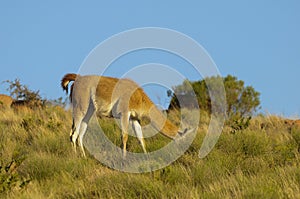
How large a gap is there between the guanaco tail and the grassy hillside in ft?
1.63

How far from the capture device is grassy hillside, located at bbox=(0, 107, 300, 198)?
803 cm

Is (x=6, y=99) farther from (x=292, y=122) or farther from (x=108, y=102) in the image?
(x=292, y=122)

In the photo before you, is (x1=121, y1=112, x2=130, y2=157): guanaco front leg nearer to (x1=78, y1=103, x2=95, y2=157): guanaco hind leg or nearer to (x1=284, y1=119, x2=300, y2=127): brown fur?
(x1=78, y1=103, x2=95, y2=157): guanaco hind leg

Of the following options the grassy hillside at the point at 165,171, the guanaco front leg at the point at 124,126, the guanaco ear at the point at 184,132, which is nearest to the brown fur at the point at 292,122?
the grassy hillside at the point at 165,171

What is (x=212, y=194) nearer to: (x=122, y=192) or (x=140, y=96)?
(x=122, y=192)

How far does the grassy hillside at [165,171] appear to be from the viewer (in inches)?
316

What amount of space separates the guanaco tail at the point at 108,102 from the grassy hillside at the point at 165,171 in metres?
0.50

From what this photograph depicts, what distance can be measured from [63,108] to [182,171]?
33.2 feet

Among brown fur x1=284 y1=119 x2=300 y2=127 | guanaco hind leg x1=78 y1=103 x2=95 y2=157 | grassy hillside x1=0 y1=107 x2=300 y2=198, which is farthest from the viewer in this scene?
brown fur x1=284 y1=119 x2=300 y2=127

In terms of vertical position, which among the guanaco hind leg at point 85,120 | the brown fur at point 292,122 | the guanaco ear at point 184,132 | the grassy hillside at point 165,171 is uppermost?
the guanaco hind leg at point 85,120

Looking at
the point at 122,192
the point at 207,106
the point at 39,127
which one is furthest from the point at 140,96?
the point at 207,106

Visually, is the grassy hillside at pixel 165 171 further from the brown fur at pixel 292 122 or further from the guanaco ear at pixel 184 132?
the brown fur at pixel 292 122

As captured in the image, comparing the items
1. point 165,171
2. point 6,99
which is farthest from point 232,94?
point 165,171

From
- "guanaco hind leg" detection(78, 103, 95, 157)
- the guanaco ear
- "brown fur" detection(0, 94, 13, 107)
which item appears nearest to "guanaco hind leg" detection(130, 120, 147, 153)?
the guanaco ear
